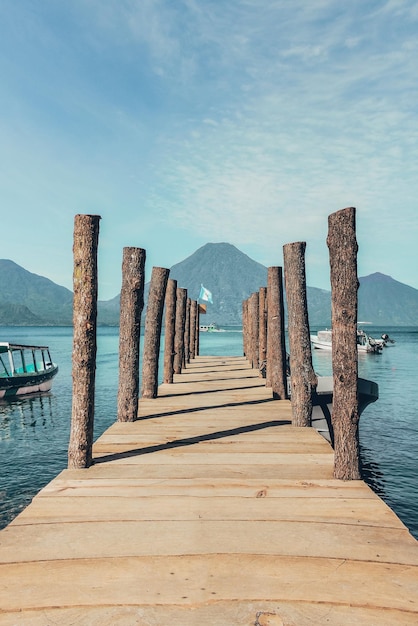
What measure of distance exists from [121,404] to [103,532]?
3917 mm

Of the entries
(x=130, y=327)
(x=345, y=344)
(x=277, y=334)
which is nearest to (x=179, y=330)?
(x=277, y=334)

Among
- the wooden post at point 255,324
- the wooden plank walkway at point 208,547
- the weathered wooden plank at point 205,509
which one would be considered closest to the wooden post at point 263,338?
the wooden post at point 255,324

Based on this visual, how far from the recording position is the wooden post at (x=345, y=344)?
4484mm

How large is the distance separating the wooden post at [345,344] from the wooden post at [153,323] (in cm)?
484

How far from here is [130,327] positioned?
6.99 metres

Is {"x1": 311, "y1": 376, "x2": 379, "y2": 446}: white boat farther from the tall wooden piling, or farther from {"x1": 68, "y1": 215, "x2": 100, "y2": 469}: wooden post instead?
{"x1": 68, "y1": 215, "x2": 100, "y2": 469}: wooden post

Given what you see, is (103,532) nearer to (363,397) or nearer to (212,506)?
(212,506)

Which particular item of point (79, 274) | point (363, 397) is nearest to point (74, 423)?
point (79, 274)

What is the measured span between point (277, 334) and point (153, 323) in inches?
94.6

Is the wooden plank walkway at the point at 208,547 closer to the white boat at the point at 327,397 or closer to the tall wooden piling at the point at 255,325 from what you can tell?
the white boat at the point at 327,397

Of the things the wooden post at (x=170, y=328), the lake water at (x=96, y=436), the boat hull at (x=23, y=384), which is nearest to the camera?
the lake water at (x=96, y=436)

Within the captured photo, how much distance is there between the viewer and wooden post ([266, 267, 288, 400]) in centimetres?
891

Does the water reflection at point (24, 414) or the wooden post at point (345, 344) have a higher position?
the wooden post at point (345, 344)

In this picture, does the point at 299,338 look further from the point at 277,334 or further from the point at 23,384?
the point at 23,384
